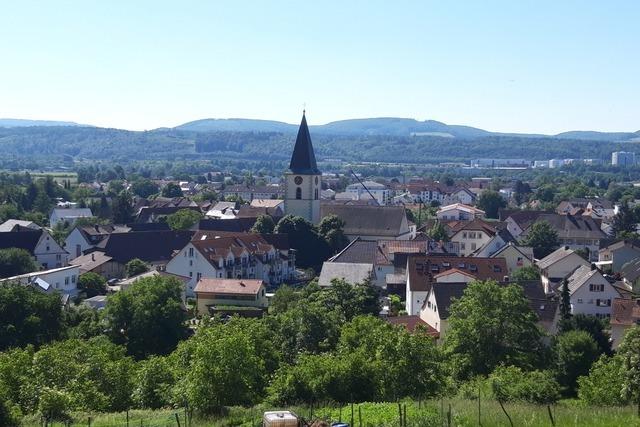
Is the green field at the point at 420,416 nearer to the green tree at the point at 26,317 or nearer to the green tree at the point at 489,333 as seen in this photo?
the green tree at the point at 489,333

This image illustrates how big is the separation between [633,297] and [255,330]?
66.0 feet

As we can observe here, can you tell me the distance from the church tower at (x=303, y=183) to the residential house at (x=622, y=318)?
2924 centimetres

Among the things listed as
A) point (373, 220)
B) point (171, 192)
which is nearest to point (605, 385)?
point (373, 220)

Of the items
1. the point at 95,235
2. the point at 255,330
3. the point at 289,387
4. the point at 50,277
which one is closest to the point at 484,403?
the point at 289,387

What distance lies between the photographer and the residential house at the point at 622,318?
31.5 metres

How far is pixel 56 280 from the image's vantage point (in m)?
38.9

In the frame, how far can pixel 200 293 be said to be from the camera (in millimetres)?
38250

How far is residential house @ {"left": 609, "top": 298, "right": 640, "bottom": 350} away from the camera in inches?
1240

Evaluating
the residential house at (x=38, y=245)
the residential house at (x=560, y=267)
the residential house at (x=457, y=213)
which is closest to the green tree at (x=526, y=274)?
the residential house at (x=560, y=267)

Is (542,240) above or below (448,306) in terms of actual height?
below

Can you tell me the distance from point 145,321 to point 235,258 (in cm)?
1570

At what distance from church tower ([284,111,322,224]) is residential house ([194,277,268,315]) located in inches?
855

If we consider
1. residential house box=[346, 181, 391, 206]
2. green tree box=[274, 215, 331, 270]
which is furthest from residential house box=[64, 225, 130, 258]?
residential house box=[346, 181, 391, 206]

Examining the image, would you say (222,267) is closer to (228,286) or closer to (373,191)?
(228,286)
